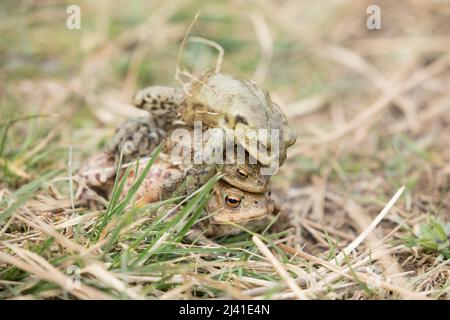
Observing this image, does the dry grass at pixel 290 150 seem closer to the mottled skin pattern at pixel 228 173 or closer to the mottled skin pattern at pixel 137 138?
the mottled skin pattern at pixel 228 173

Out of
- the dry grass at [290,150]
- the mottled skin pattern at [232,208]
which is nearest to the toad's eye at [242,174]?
the mottled skin pattern at [232,208]

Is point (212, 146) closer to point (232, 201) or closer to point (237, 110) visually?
point (237, 110)

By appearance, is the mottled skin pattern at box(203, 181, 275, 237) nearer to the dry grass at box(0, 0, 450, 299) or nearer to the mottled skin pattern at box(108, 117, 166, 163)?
the dry grass at box(0, 0, 450, 299)

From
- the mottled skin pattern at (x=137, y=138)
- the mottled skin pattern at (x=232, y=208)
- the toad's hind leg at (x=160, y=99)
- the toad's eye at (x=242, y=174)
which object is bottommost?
the mottled skin pattern at (x=232, y=208)

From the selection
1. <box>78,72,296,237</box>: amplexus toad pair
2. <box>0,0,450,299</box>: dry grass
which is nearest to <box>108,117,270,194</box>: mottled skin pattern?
<box>78,72,296,237</box>: amplexus toad pair
